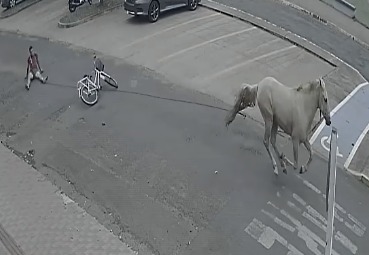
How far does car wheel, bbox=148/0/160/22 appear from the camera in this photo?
21.5 m

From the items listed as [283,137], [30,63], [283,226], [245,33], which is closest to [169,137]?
[283,137]

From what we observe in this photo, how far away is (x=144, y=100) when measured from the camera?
16188 millimetres

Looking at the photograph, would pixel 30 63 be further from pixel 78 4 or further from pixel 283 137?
pixel 283 137

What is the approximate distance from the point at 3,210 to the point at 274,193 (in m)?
6.42

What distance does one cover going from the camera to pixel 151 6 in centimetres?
2152

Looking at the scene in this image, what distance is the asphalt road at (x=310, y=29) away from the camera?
2088cm

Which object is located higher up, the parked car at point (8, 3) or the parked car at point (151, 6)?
the parked car at point (151, 6)

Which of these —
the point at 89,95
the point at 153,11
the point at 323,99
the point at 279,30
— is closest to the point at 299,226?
the point at 323,99

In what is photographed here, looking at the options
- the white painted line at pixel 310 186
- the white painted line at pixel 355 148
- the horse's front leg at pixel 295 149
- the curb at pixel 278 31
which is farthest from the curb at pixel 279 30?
the horse's front leg at pixel 295 149

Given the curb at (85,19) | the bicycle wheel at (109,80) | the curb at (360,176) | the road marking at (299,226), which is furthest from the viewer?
the curb at (85,19)

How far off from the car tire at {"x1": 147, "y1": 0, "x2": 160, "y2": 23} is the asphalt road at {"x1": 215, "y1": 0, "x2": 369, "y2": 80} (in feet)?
12.4

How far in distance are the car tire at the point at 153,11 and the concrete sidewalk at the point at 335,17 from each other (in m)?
6.84

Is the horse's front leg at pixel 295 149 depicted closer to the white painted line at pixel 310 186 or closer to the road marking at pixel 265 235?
the white painted line at pixel 310 186

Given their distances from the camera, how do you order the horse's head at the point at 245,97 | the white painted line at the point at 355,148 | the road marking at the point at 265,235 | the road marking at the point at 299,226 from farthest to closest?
1. the white painted line at the point at 355,148
2. the horse's head at the point at 245,97
3. the road marking at the point at 299,226
4. the road marking at the point at 265,235
